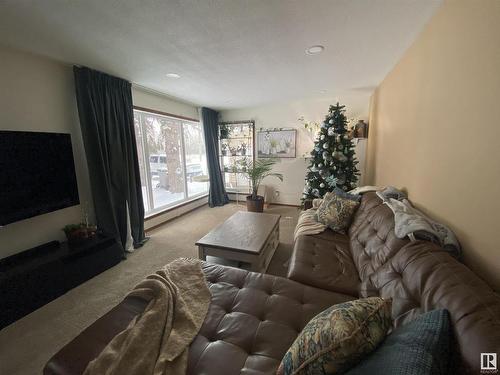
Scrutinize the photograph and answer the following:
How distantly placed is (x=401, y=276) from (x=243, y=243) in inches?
50.5

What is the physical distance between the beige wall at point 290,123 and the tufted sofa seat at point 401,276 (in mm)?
2441

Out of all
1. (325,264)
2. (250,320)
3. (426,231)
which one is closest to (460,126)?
(426,231)

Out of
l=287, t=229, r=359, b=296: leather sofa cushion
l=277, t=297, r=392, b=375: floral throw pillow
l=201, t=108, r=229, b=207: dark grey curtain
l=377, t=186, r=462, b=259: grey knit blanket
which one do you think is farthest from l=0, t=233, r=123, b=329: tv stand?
l=377, t=186, r=462, b=259: grey knit blanket

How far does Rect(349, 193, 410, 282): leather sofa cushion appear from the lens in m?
1.38

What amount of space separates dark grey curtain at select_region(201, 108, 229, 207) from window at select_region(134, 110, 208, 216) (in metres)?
0.22

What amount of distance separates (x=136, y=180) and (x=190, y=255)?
4.37 ft

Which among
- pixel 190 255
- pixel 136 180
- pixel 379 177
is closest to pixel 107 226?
pixel 136 180

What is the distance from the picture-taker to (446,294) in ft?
2.68

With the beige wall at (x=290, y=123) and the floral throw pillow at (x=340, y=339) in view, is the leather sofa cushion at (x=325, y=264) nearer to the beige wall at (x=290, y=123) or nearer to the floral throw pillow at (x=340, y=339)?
the floral throw pillow at (x=340, y=339)

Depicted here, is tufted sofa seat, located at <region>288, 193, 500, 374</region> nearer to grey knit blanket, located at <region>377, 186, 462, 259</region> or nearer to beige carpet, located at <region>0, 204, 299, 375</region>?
grey knit blanket, located at <region>377, 186, 462, 259</region>

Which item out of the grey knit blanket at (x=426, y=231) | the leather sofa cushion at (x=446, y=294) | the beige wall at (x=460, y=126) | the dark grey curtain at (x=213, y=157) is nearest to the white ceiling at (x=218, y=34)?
the beige wall at (x=460, y=126)

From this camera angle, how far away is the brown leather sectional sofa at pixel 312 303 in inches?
28.1

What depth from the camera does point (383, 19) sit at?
1573mm

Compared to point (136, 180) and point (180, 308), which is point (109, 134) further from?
point (180, 308)
